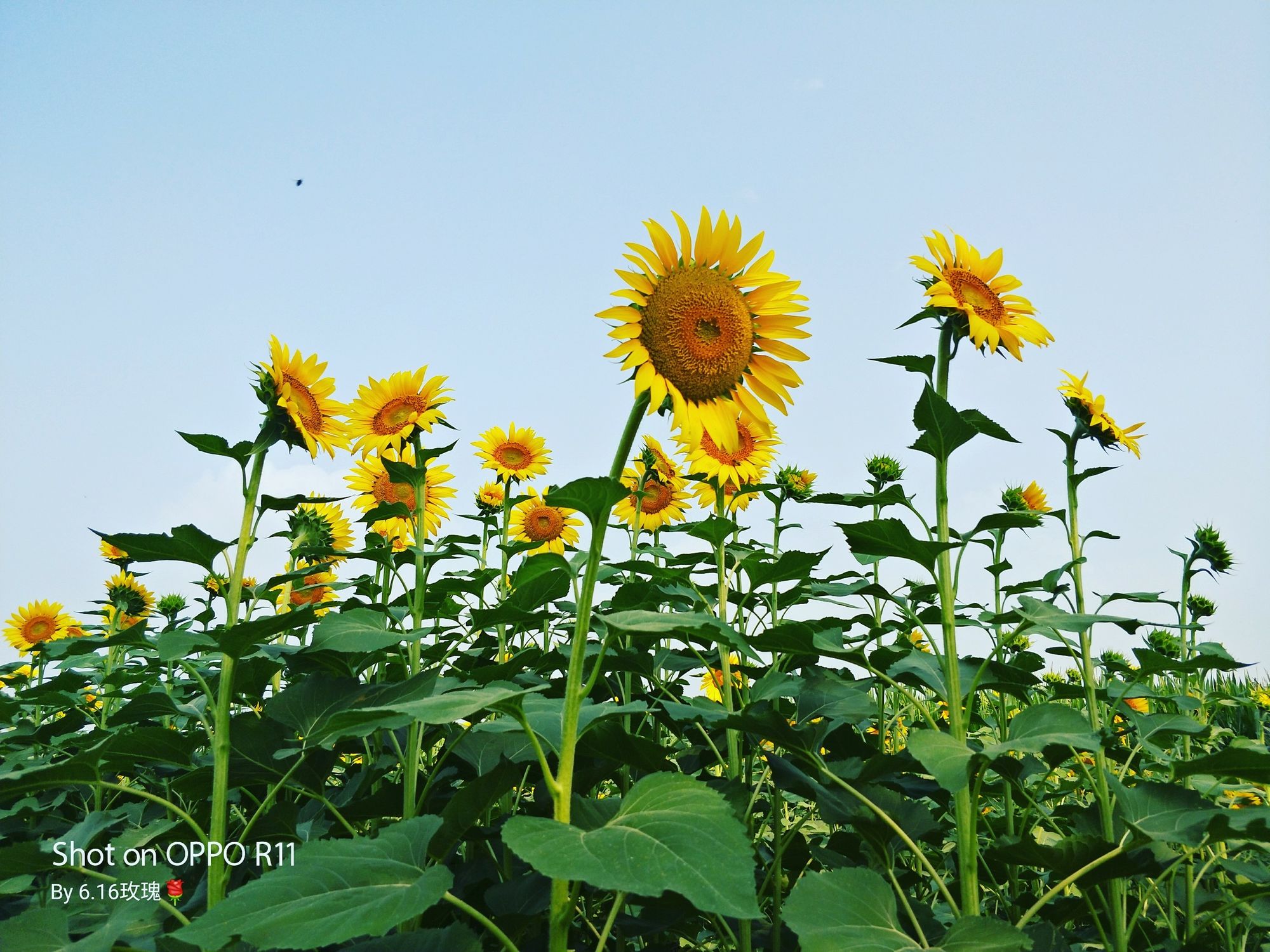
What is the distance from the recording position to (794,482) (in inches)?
154

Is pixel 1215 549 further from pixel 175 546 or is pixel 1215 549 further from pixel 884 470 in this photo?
pixel 175 546

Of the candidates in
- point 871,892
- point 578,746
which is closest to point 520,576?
point 578,746

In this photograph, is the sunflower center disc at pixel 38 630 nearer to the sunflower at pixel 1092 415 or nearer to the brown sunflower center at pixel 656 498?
the brown sunflower center at pixel 656 498

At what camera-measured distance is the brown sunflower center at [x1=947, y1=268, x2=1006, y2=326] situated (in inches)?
93.7

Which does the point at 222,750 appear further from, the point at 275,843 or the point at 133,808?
the point at 133,808

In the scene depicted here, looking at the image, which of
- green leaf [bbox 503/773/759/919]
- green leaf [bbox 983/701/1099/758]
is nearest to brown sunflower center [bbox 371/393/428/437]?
green leaf [bbox 503/773/759/919]

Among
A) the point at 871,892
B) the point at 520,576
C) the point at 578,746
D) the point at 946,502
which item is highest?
the point at 946,502

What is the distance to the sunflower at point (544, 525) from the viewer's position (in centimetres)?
476

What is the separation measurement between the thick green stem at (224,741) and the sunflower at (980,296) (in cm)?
184

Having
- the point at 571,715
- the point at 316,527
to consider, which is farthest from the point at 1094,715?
the point at 316,527

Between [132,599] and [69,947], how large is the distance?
4193mm

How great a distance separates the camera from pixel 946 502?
81.0 inches

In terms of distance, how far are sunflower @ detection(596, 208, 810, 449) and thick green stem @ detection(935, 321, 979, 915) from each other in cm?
44

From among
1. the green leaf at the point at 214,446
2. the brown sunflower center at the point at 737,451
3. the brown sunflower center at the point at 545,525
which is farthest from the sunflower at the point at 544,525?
the green leaf at the point at 214,446
